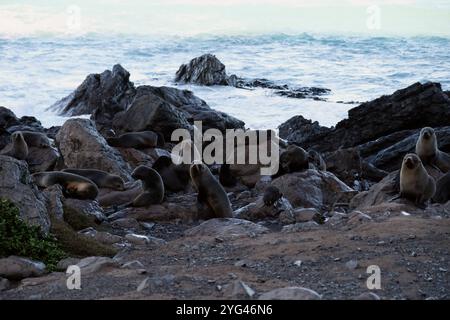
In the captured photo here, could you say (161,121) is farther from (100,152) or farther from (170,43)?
(170,43)

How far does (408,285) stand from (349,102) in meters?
25.0

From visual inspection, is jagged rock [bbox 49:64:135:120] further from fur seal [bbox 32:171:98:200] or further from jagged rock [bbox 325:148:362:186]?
fur seal [bbox 32:171:98:200]

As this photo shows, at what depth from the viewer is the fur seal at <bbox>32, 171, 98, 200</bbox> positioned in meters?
11.5

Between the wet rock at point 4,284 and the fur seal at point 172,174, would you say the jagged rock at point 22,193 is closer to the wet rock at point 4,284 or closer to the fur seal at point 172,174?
the wet rock at point 4,284

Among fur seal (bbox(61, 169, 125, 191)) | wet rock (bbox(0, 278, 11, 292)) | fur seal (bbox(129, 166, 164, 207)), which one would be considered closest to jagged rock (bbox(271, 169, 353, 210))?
fur seal (bbox(129, 166, 164, 207))

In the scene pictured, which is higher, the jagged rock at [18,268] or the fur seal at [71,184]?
the jagged rock at [18,268]

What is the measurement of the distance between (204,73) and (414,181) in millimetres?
25160

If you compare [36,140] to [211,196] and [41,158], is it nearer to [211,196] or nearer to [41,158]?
[41,158]

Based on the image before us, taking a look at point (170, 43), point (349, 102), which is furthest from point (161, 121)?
point (170, 43)

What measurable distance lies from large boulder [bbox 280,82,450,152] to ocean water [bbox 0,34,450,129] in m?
5.26

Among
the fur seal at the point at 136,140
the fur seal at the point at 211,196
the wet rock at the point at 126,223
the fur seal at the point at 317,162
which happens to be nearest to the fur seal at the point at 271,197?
the fur seal at the point at 211,196

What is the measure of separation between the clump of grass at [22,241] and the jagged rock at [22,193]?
0.30 metres

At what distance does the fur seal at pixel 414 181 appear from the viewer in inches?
408

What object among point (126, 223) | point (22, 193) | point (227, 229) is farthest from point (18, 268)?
point (126, 223)
